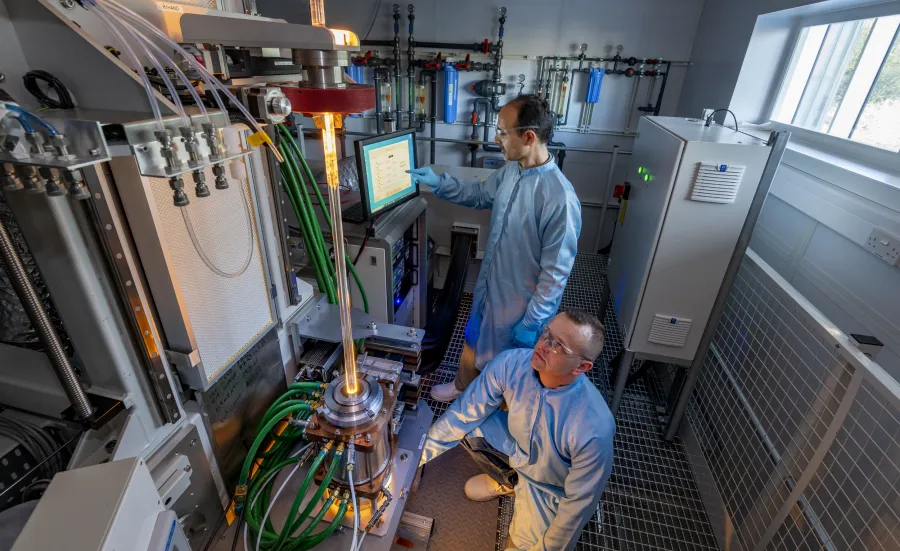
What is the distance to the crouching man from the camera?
4.49 feet

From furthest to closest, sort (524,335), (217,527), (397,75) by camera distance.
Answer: (397,75)
(524,335)
(217,527)

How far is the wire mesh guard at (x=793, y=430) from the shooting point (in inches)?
42.8

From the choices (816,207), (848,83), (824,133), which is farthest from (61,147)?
(848,83)

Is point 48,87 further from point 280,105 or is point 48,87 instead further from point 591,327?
point 591,327

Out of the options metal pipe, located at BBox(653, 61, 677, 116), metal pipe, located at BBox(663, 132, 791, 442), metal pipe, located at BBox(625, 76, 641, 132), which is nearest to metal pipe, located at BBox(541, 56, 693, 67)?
metal pipe, located at BBox(653, 61, 677, 116)

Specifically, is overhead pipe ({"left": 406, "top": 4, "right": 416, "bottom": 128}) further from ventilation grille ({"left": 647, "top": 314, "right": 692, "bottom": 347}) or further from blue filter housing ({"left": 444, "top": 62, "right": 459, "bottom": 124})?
ventilation grille ({"left": 647, "top": 314, "right": 692, "bottom": 347})

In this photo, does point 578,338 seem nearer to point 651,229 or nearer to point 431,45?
point 651,229

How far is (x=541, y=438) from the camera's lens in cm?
150

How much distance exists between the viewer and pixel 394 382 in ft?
4.35

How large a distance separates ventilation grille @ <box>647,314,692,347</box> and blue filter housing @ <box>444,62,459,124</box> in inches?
104

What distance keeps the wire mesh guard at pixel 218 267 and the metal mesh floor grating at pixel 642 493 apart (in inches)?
48.8

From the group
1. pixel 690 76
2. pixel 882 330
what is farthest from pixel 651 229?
pixel 690 76

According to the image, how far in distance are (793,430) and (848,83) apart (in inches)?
71.1

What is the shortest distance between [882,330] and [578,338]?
1.04 metres
